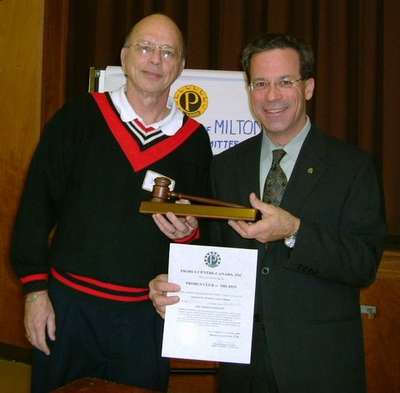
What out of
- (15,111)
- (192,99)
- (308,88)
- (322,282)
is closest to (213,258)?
(322,282)

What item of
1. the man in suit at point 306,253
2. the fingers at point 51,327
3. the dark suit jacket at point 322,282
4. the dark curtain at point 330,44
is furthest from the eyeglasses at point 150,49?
the dark curtain at point 330,44

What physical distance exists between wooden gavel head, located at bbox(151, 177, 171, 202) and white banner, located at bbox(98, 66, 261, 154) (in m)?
1.45

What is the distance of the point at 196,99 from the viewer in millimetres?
3090

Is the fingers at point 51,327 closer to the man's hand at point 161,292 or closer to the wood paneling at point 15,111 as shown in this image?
the man's hand at point 161,292

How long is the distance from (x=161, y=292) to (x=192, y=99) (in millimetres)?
1656

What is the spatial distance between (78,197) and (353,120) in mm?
2289

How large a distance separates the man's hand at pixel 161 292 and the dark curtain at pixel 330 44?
2.16 meters

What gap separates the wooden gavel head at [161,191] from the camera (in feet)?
5.40

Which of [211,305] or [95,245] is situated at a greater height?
[95,245]

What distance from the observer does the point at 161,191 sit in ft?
5.40

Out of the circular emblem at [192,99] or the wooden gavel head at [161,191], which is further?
the circular emblem at [192,99]

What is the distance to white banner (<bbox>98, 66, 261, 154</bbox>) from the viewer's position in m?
3.07

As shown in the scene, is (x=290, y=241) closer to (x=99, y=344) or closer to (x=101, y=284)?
(x=101, y=284)

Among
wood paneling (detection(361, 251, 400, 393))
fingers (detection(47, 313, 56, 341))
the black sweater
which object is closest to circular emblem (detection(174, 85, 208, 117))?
the black sweater
